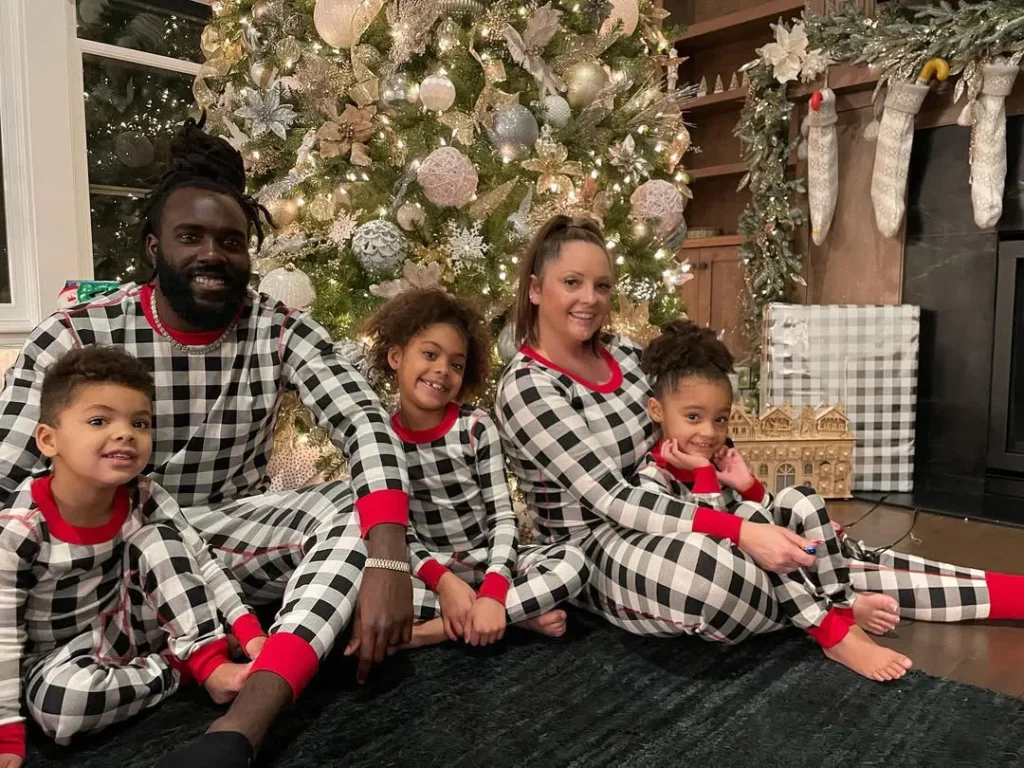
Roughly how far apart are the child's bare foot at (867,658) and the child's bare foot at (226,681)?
43.9 inches

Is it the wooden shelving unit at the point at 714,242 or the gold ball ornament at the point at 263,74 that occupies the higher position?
the gold ball ornament at the point at 263,74

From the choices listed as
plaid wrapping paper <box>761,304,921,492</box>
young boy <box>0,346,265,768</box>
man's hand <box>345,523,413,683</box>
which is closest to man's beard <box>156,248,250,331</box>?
young boy <box>0,346,265,768</box>

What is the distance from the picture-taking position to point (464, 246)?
228cm

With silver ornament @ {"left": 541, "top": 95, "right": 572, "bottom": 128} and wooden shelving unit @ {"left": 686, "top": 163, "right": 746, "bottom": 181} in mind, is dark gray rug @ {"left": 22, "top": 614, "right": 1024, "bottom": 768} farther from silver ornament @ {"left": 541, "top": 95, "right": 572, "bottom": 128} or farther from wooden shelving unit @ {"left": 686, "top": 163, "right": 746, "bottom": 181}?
wooden shelving unit @ {"left": 686, "top": 163, "right": 746, "bottom": 181}

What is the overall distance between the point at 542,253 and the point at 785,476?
5.47 feet

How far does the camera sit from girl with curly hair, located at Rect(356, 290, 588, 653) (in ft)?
5.40

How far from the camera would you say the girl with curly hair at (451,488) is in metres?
1.65

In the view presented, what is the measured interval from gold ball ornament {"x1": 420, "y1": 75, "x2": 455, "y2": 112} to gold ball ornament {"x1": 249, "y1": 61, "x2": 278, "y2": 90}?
62cm

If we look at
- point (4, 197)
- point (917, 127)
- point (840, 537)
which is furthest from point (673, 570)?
point (4, 197)

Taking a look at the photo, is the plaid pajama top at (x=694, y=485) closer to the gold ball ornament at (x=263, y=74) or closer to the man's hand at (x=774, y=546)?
the man's hand at (x=774, y=546)

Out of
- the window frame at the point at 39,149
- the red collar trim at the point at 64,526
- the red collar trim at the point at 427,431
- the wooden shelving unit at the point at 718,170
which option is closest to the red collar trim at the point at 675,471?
the red collar trim at the point at 427,431

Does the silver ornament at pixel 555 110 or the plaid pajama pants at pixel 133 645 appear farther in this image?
the silver ornament at pixel 555 110

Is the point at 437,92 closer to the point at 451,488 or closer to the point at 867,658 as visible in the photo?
the point at 451,488

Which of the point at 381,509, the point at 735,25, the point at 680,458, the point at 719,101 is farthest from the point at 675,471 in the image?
the point at 735,25
